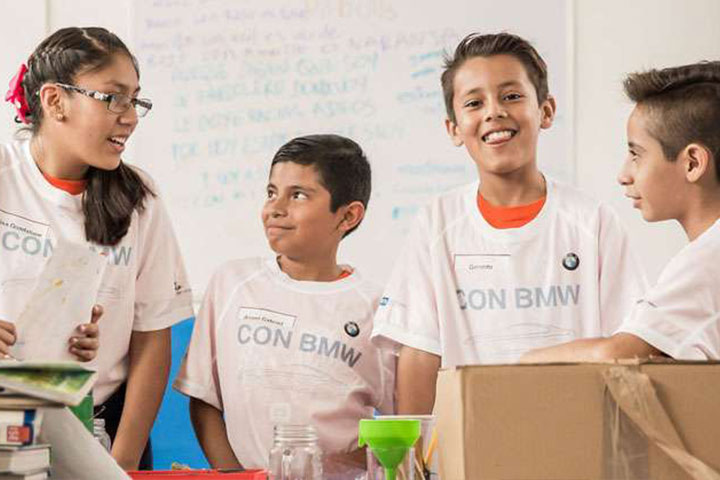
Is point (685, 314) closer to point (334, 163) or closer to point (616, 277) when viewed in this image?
point (616, 277)

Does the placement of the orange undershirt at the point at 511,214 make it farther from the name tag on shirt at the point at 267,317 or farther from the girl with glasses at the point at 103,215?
the girl with glasses at the point at 103,215

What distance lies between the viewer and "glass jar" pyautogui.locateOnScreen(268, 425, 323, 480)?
1.28 meters

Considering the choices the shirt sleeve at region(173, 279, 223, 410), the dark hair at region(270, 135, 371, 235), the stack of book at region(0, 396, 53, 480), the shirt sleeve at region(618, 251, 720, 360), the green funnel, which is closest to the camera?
the stack of book at region(0, 396, 53, 480)

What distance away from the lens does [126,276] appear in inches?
77.9

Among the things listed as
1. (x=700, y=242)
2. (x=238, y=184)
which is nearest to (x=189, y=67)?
(x=238, y=184)

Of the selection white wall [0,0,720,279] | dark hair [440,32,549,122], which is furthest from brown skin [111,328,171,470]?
white wall [0,0,720,279]

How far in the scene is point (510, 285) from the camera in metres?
1.95

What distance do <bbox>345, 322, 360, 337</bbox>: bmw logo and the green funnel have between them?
88cm

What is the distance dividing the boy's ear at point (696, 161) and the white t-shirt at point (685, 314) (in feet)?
1.12

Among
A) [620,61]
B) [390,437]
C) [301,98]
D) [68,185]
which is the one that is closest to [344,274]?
[68,185]

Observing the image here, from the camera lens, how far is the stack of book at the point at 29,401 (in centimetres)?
87

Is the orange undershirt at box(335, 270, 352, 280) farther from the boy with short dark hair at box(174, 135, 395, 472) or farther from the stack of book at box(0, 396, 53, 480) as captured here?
the stack of book at box(0, 396, 53, 480)

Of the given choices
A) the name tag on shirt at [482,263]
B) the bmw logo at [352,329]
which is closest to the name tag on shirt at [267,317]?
the bmw logo at [352,329]

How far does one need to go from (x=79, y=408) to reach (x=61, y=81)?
107 cm
